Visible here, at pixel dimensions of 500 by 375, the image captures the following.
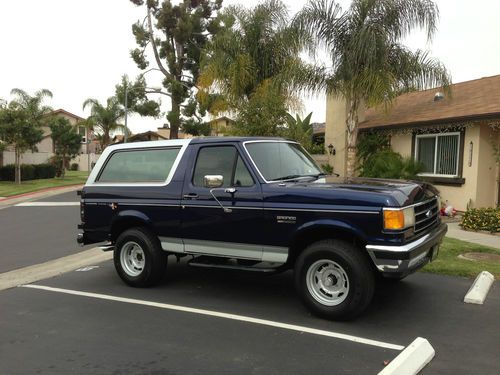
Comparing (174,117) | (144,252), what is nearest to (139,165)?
(144,252)

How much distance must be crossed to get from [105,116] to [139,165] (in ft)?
128

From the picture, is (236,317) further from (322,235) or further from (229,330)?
(322,235)

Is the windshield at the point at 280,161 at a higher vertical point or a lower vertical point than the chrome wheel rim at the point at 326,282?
higher

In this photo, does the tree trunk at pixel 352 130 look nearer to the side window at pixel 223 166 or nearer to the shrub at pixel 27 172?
the side window at pixel 223 166

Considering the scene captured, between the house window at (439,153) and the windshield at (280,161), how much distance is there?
8.89 metres

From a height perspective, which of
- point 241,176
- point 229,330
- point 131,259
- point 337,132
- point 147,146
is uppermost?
point 337,132

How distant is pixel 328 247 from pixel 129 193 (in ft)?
9.63

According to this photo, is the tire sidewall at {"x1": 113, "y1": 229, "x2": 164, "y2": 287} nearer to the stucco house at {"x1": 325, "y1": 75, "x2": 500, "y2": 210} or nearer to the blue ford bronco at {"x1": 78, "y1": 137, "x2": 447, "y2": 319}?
the blue ford bronco at {"x1": 78, "y1": 137, "x2": 447, "y2": 319}

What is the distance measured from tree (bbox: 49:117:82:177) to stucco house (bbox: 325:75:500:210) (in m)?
25.8

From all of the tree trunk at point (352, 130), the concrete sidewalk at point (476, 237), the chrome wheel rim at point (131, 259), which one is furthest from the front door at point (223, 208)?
the tree trunk at point (352, 130)

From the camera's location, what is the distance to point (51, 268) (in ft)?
26.6

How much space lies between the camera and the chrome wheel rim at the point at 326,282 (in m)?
5.09

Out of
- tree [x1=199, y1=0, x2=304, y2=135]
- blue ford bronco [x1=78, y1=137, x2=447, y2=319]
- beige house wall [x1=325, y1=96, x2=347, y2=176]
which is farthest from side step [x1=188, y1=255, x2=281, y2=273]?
beige house wall [x1=325, y1=96, x2=347, y2=176]

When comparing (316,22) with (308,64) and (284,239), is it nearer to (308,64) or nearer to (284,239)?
(308,64)
